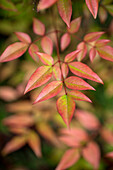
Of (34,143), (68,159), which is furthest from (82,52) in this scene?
(34,143)

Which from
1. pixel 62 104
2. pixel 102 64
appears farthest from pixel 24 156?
pixel 62 104

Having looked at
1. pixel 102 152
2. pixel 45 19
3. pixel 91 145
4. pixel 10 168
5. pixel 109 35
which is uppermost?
pixel 45 19

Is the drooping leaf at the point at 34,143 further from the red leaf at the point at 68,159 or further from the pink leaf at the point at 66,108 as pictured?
the pink leaf at the point at 66,108

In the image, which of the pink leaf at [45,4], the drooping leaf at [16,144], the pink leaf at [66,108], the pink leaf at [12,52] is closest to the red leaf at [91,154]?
the drooping leaf at [16,144]

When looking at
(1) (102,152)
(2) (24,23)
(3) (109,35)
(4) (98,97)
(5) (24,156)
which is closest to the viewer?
(3) (109,35)

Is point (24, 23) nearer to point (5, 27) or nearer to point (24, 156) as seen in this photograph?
point (5, 27)

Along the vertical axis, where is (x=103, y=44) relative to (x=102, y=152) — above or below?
above

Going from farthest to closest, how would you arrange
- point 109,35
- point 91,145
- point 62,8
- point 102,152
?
point 102,152
point 109,35
point 91,145
point 62,8

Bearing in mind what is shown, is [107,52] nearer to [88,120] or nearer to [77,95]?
[77,95]

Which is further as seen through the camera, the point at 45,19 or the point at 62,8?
the point at 45,19
